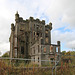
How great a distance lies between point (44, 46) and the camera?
22.3m

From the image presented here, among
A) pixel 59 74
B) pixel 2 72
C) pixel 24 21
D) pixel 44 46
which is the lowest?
pixel 59 74

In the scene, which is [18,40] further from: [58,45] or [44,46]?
[58,45]

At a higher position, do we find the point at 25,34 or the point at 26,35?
the point at 25,34

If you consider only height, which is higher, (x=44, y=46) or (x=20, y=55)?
(x=44, y=46)

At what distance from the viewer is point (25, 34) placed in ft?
94.4

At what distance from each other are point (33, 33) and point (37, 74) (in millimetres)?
21694

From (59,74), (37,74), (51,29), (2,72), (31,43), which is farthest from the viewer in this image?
(51,29)

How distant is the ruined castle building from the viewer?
2741 cm

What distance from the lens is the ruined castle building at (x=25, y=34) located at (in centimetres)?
2741

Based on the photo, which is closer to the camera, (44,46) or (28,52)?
(44,46)

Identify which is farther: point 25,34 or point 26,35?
point 26,35

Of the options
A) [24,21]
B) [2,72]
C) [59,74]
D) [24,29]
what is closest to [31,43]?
[24,29]

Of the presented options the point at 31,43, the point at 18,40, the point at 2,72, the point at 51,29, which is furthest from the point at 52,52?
the point at 2,72

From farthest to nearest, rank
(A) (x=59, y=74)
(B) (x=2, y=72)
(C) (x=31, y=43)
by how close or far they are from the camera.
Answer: (C) (x=31, y=43), (A) (x=59, y=74), (B) (x=2, y=72)
